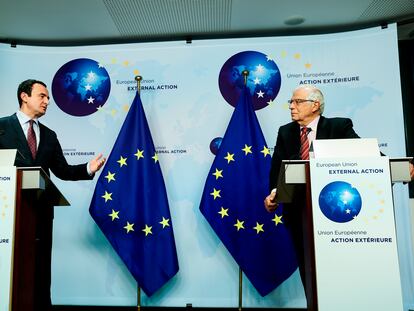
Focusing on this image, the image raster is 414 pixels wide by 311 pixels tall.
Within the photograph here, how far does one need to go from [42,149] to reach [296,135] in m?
1.92

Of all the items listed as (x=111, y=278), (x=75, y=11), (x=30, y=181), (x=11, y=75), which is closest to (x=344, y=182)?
(x=30, y=181)

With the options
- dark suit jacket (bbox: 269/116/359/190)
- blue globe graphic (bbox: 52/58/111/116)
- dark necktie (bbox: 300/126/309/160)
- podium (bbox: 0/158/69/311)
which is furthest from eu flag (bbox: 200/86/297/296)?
podium (bbox: 0/158/69/311)

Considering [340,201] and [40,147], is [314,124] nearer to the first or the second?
[340,201]

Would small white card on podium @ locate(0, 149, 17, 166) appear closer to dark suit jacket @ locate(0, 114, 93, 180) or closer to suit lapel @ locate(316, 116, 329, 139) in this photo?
dark suit jacket @ locate(0, 114, 93, 180)

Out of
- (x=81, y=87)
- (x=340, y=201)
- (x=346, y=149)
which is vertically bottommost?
(x=340, y=201)

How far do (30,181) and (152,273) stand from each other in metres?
1.77

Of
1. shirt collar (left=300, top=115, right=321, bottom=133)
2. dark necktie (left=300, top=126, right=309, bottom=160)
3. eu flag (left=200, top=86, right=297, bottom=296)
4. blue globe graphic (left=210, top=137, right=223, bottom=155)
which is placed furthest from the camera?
blue globe graphic (left=210, top=137, right=223, bottom=155)

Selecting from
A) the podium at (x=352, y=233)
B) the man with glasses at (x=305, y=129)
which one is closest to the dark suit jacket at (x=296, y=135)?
the man with glasses at (x=305, y=129)

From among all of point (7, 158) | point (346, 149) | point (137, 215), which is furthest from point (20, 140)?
point (346, 149)

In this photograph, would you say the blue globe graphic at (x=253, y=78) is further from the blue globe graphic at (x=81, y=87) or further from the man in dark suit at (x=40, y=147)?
the man in dark suit at (x=40, y=147)

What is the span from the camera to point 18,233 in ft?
7.11

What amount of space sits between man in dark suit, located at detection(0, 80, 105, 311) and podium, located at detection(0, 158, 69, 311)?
23.8 inches

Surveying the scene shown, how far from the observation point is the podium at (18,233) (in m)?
2.09

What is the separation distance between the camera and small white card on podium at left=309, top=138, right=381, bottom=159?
6.67ft
